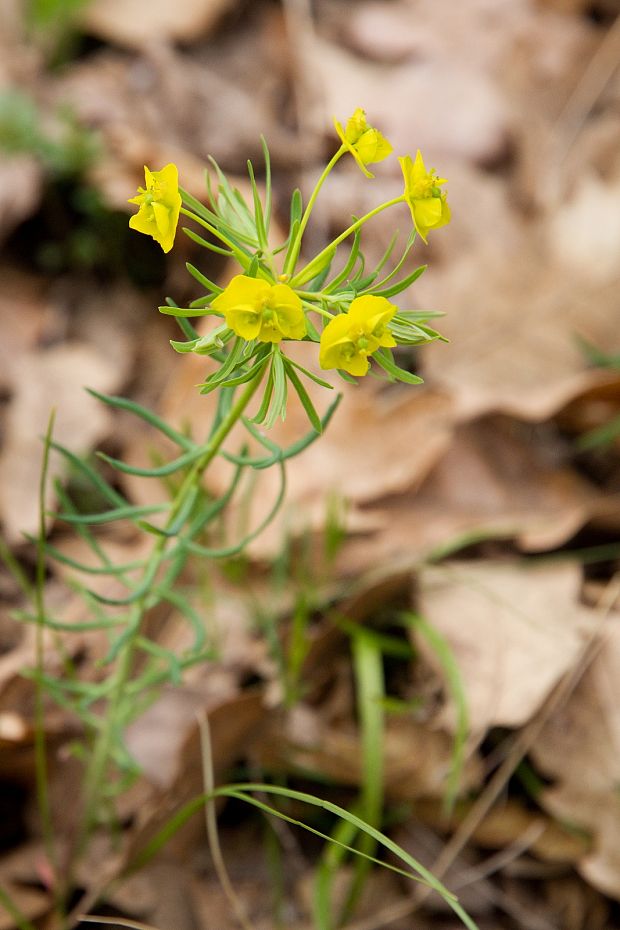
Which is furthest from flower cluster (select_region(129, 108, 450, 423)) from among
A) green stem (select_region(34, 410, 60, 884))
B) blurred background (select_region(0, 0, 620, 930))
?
blurred background (select_region(0, 0, 620, 930))

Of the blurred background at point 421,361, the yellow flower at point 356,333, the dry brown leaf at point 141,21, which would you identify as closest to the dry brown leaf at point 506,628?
the blurred background at point 421,361

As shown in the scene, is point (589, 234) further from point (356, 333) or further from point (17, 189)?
point (356, 333)

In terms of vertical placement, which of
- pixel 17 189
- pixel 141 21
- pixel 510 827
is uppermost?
pixel 141 21

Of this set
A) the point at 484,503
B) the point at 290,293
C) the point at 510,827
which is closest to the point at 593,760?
the point at 510,827

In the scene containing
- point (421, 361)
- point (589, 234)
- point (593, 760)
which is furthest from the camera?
point (589, 234)

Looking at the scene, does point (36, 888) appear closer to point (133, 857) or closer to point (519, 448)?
point (133, 857)

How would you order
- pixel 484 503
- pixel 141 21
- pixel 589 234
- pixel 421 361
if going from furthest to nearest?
pixel 141 21 < pixel 589 234 < pixel 421 361 < pixel 484 503

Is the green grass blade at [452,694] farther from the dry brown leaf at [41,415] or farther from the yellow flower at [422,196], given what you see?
the yellow flower at [422,196]
